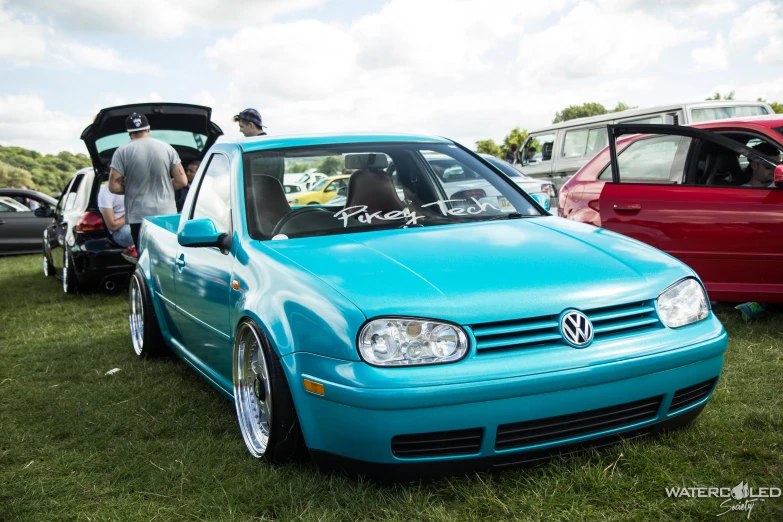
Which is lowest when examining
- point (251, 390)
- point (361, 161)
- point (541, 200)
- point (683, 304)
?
point (251, 390)

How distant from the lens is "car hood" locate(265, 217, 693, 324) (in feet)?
9.27

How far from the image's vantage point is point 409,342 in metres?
2.77

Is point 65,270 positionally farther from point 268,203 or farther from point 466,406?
point 466,406

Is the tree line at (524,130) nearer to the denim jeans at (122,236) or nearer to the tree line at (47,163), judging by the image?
the tree line at (47,163)

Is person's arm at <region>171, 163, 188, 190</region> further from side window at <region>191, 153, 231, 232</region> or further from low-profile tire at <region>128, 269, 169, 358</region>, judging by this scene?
side window at <region>191, 153, 231, 232</region>

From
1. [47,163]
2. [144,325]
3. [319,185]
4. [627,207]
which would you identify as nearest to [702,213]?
[627,207]

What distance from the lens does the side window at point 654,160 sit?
5.87 meters

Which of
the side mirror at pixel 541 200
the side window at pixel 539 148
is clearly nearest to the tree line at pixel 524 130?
the side window at pixel 539 148

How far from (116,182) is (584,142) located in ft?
31.9

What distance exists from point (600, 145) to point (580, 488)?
486 inches

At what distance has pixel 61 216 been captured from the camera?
9953 millimetres

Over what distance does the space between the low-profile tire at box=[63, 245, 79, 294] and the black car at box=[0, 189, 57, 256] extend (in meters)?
5.84

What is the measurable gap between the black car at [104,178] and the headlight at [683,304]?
19.1 ft

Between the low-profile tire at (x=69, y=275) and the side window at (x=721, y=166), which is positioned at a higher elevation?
the side window at (x=721, y=166)
